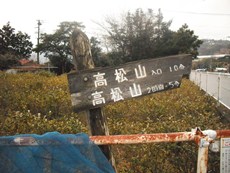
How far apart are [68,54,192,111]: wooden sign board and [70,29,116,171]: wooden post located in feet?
0.28

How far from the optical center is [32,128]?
17.8 ft

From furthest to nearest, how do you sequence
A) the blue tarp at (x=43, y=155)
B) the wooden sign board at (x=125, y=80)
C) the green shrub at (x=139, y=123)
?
the green shrub at (x=139, y=123) < the wooden sign board at (x=125, y=80) < the blue tarp at (x=43, y=155)

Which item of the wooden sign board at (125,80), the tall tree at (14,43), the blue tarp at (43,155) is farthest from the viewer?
the tall tree at (14,43)

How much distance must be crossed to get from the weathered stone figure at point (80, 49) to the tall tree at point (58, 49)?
39790 millimetres

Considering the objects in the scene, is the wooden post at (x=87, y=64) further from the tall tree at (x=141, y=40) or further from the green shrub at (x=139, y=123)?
the tall tree at (x=141, y=40)

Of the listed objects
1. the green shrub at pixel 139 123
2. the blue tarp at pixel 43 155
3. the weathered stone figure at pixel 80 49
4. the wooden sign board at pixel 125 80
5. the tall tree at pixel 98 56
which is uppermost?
the tall tree at pixel 98 56

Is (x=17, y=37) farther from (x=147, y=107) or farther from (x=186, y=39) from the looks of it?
(x=147, y=107)

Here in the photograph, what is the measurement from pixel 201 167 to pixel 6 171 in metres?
1.41

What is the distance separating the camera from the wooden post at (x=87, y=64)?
98.2 inches

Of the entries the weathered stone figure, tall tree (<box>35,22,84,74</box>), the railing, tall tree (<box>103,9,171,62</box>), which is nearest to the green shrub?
the railing

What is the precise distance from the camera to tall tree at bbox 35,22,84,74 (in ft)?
139

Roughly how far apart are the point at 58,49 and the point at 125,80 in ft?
135

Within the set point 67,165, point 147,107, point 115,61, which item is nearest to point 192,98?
point 147,107

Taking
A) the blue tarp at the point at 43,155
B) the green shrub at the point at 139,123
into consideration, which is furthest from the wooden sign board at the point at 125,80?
the green shrub at the point at 139,123
